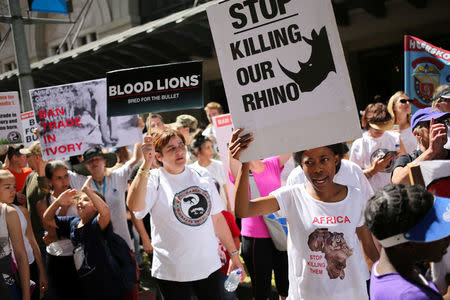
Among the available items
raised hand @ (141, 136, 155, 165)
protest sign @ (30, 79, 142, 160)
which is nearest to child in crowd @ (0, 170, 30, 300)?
raised hand @ (141, 136, 155, 165)

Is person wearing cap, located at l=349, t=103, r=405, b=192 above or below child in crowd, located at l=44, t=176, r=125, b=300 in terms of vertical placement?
above

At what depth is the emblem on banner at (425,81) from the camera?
4656mm

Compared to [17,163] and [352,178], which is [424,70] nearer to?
[352,178]

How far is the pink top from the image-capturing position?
3.94 m

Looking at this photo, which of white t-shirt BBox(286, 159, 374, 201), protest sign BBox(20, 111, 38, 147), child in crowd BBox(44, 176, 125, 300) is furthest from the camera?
protest sign BBox(20, 111, 38, 147)

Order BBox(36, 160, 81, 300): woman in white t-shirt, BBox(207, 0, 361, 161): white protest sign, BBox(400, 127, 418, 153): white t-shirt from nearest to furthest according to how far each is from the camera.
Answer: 1. BBox(207, 0, 361, 161): white protest sign
2. BBox(36, 160, 81, 300): woman in white t-shirt
3. BBox(400, 127, 418, 153): white t-shirt

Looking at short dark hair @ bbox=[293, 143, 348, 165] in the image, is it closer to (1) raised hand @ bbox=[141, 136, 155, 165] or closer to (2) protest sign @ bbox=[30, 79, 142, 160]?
(1) raised hand @ bbox=[141, 136, 155, 165]

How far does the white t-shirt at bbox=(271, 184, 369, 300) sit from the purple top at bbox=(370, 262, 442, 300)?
650 millimetres

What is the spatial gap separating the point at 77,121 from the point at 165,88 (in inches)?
64.7

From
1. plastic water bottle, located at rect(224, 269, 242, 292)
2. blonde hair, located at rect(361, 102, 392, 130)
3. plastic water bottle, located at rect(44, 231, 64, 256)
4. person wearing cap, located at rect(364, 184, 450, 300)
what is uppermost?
blonde hair, located at rect(361, 102, 392, 130)

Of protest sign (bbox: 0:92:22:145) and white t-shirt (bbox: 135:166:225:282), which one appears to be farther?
protest sign (bbox: 0:92:22:145)

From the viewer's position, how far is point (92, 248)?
3770mm

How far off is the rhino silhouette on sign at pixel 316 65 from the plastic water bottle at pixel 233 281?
5.45ft

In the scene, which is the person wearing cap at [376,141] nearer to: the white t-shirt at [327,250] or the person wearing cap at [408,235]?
the white t-shirt at [327,250]
